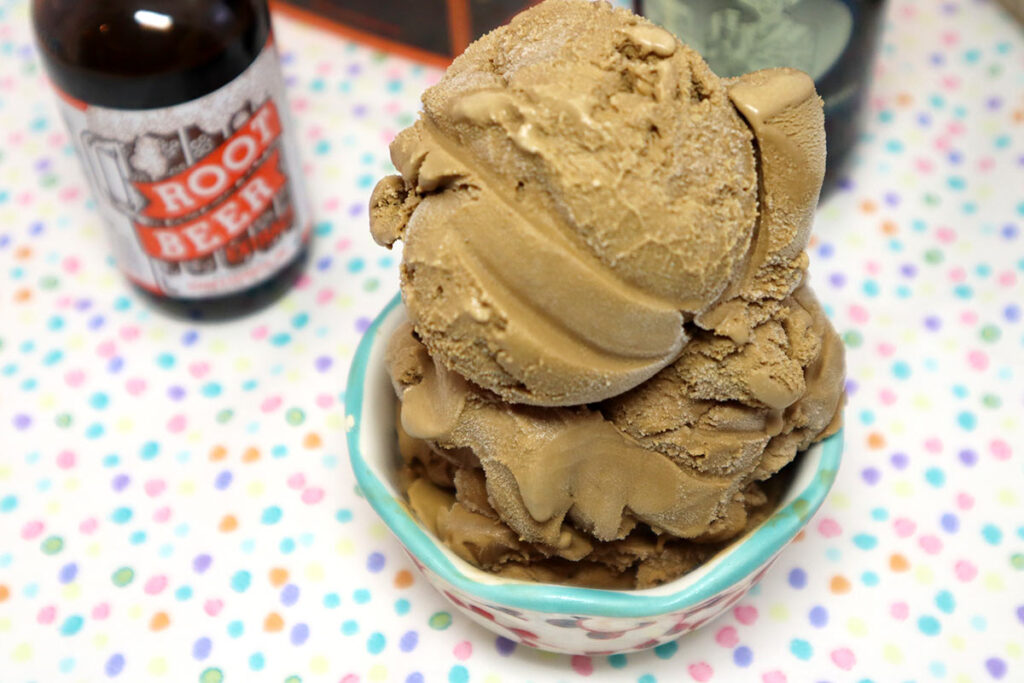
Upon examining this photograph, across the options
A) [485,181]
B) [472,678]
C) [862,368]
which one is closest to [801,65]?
[862,368]

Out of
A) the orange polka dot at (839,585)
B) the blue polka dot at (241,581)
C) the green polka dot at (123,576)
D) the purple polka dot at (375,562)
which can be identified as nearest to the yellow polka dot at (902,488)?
the orange polka dot at (839,585)

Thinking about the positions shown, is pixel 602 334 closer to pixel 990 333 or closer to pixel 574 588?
pixel 574 588

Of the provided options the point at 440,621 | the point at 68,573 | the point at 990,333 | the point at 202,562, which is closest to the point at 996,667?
the point at 990,333

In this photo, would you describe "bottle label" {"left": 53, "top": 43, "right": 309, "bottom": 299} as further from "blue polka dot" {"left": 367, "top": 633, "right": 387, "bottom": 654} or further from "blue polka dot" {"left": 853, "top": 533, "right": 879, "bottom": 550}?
"blue polka dot" {"left": 853, "top": 533, "right": 879, "bottom": 550}

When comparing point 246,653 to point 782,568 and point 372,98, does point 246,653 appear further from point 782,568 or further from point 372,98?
point 372,98

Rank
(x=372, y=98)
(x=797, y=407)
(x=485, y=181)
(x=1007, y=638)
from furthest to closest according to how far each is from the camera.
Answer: (x=372, y=98) < (x=1007, y=638) < (x=797, y=407) < (x=485, y=181)

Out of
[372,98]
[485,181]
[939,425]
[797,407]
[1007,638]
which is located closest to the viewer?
[485,181]
